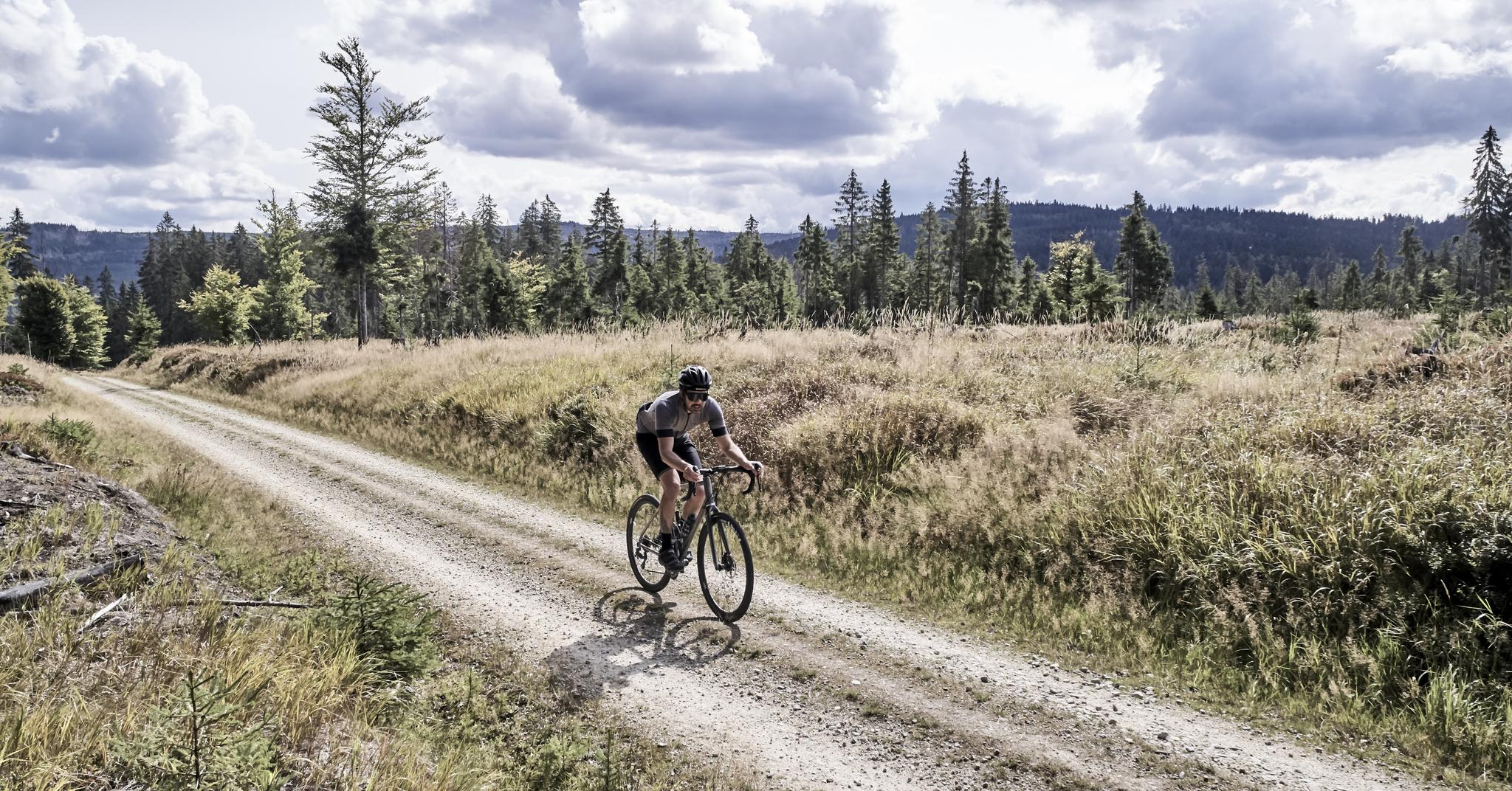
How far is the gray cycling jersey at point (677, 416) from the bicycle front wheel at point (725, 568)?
952mm

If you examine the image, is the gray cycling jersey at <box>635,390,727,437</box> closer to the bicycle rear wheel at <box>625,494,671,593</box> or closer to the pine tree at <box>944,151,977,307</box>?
the bicycle rear wheel at <box>625,494,671,593</box>

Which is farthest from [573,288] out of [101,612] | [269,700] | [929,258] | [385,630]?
[269,700]

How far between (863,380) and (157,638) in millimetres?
11027

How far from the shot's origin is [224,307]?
50.5m

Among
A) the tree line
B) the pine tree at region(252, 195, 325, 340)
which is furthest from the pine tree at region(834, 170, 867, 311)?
the pine tree at region(252, 195, 325, 340)

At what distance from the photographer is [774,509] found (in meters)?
10.5

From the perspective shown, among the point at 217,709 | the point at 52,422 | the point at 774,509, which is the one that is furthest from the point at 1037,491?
the point at 52,422

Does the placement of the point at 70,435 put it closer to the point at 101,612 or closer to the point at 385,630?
the point at 101,612

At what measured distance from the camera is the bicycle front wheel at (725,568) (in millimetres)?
6961

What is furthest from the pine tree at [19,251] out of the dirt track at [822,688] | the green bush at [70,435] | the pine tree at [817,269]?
the pine tree at [817,269]

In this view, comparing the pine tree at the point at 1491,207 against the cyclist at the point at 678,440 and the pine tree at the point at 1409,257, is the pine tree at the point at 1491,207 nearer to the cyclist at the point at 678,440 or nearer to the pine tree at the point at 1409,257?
the pine tree at the point at 1409,257

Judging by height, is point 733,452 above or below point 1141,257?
below

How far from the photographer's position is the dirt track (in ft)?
15.7

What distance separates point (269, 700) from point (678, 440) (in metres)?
3.95
